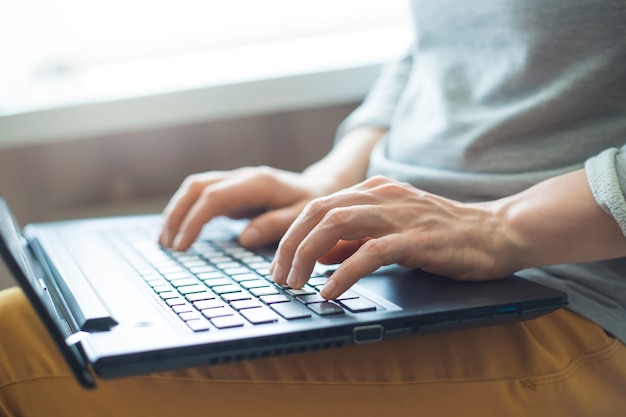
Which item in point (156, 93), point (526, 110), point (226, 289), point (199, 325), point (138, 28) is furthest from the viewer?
point (138, 28)

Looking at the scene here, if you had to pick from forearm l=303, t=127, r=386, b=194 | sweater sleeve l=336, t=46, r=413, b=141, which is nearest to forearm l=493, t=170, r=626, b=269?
forearm l=303, t=127, r=386, b=194

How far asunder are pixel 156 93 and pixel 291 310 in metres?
0.83

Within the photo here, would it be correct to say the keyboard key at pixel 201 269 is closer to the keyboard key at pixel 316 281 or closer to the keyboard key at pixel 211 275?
the keyboard key at pixel 211 275

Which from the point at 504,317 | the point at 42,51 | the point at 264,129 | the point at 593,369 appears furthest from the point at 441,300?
the point at 42,51

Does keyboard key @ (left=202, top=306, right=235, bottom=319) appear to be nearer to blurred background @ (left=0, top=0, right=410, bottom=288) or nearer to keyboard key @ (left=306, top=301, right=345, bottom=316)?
keyboard key @ (left=306, top=301, right=345, bottom=316)

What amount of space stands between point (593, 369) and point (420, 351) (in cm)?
17

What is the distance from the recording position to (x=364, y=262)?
58 cm

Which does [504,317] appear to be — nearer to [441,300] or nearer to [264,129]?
[441,300]

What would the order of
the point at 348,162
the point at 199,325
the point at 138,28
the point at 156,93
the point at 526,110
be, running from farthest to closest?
the point at 138,28 < the point at 156,93 < the point at 348,162 < the point at 526,110 < the point at 199,325

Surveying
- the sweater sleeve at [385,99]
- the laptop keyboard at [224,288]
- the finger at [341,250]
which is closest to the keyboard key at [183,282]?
the laptop keyboard at [224,288]

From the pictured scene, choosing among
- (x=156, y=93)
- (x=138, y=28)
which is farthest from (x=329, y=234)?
(x=138, y=28)

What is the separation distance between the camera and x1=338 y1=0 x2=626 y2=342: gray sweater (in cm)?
70

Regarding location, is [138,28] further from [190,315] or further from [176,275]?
[190,315]

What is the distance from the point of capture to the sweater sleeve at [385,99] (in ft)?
3.46
